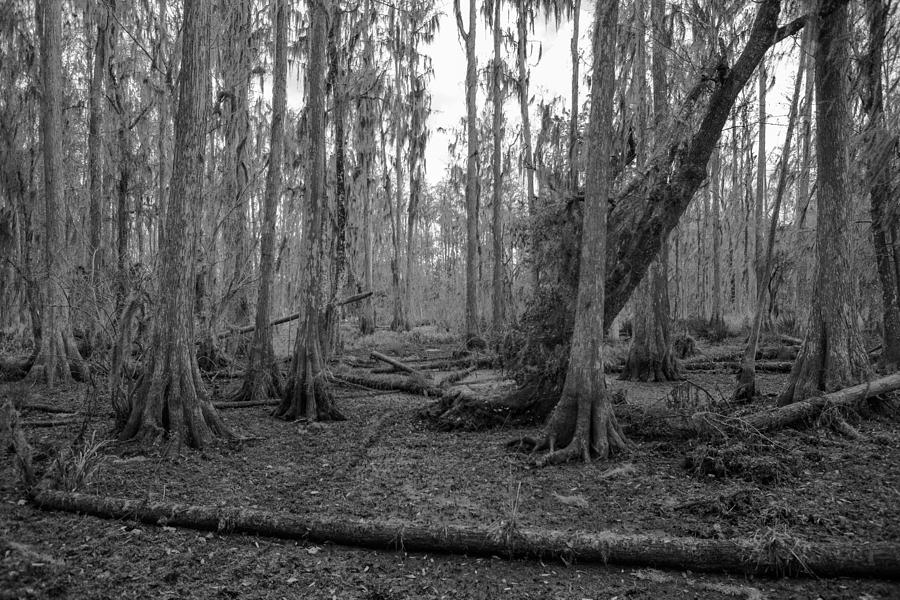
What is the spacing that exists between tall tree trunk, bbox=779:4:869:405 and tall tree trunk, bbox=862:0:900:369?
346 mm

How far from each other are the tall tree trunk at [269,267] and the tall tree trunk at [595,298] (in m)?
5.82

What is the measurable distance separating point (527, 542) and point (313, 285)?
6.19 metres

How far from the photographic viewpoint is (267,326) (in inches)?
387

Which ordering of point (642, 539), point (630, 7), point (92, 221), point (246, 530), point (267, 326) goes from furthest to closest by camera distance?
point (92, 221) → point (267, 326) → point (630, 7) → point (246, 530) → point (642, 539)

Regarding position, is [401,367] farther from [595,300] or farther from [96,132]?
[96,132]

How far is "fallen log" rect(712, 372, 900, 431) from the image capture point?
262 inches

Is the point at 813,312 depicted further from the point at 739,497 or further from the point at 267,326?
the point at 267,326

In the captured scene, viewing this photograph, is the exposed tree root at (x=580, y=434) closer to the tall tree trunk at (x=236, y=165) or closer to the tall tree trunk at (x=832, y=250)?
the tall tree trunk at (x=832, y=250)

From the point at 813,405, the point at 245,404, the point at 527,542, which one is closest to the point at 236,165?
the point at 245,404

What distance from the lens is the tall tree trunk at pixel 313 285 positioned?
889 cm

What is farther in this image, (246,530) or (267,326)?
(267,326)

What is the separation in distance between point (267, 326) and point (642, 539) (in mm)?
7753

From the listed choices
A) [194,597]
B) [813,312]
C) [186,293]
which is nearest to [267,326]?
[186,293]

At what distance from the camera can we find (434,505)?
5.01 m
